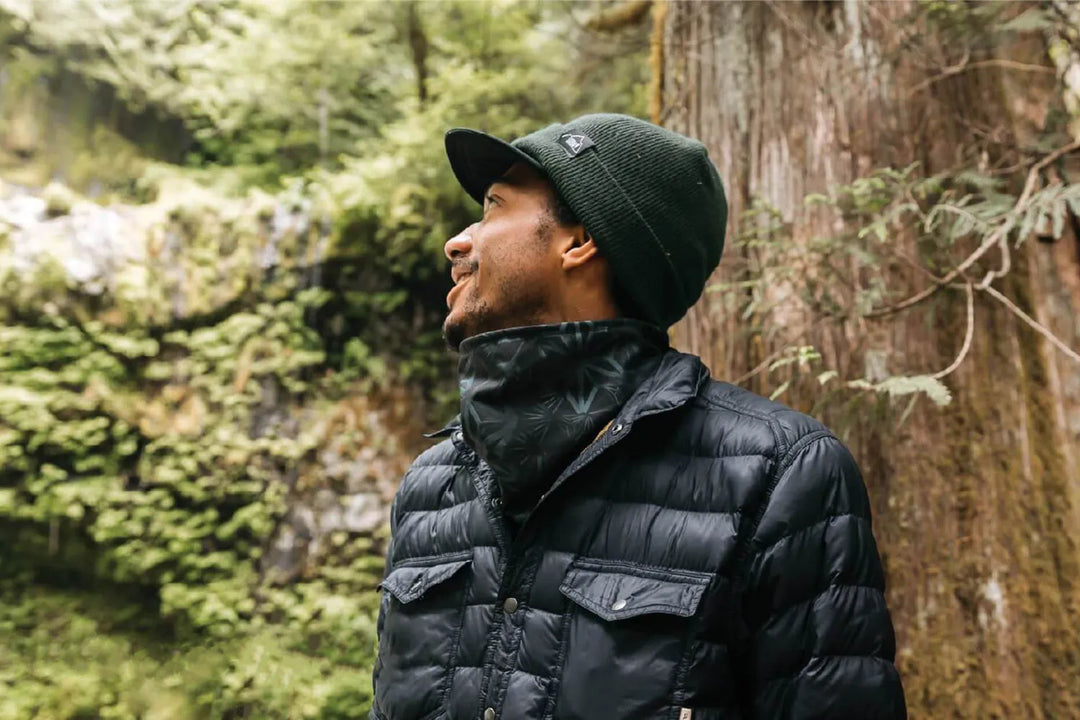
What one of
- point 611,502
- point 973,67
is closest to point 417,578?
point 611,502

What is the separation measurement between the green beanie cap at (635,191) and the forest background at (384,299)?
2.42ft

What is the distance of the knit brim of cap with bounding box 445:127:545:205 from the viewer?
149 cm

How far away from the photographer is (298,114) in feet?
25.6

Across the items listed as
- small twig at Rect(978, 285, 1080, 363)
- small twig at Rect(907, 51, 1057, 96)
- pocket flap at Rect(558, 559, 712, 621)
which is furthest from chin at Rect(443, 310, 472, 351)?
small twig at Rect(907, 51, 1057, 96)

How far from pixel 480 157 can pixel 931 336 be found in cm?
151

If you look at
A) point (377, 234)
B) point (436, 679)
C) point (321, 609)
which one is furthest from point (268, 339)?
point (436, 679)

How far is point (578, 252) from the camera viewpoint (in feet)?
4.80

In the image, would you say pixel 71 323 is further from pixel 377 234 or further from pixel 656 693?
pixel 656 693

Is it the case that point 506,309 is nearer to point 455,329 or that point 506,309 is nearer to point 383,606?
point 455,329

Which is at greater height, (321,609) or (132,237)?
(132,237)

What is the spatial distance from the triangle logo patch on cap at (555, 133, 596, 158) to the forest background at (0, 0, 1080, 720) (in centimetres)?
100

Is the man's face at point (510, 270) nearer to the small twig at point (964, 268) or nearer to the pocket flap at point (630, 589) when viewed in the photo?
the pocket flap at point (630, 589)

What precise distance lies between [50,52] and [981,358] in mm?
11278

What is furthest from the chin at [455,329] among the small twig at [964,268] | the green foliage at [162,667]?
the green foliage at [162,667]
